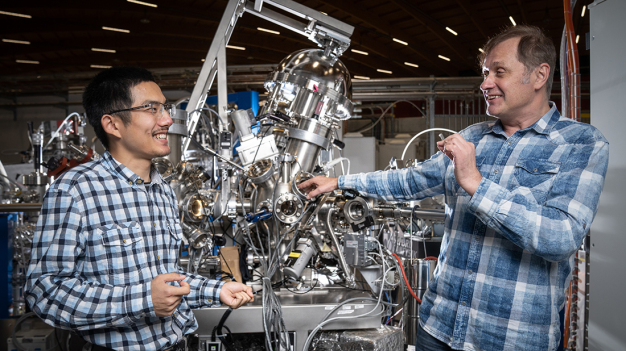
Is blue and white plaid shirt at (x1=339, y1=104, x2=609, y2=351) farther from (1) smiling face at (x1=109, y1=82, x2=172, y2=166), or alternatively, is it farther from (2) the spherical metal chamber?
(2) the spherical metal chamber

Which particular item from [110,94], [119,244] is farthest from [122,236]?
[110,94]

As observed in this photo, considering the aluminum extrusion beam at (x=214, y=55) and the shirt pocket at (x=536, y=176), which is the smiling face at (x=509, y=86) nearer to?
the shirt pocket at (x=536, y=176)

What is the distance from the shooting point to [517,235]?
972 millimetres

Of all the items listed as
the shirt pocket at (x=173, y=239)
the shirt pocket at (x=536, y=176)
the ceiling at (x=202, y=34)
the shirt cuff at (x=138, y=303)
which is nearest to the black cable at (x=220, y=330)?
the shirt pocket at (x=173, y=239)

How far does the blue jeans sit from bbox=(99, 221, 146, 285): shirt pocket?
0.82 metres

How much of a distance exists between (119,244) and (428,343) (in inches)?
35.8

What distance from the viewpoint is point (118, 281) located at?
1.12m

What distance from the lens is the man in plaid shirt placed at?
3.34 ft

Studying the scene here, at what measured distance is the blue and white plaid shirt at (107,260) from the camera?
40.0 inches

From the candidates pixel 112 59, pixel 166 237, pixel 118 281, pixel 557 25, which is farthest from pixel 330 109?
pixel 112 59

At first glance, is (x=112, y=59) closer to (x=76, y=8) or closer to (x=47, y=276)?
(x=76, y=8)

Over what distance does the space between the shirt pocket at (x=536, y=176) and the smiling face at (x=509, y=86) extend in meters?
0.15

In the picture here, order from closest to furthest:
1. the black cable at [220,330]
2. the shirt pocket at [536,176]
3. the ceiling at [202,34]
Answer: the shirt pocket at [536,176] → the black cable at [220,330] → the ceiling at [202,34]

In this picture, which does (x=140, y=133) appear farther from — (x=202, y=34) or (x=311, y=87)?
(x=202, y=34)
